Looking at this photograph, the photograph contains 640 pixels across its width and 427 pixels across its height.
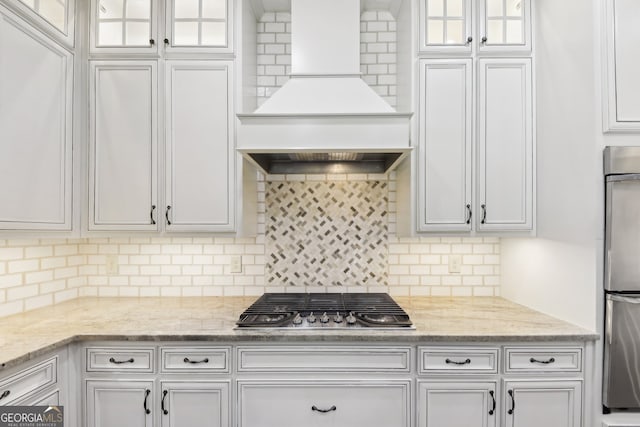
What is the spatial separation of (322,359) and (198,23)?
6.44 ft

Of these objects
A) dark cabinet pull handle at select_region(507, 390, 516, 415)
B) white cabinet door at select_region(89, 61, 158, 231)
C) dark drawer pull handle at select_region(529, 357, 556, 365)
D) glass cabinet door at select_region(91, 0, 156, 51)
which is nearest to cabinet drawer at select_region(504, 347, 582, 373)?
dark drawer pull handle at select_region(529, 357, 556, 365)

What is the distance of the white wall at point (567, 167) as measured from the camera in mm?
1638

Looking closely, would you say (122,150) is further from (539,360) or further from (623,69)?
(623,69)

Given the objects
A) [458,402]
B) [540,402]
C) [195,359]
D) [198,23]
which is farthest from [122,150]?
[540,402]

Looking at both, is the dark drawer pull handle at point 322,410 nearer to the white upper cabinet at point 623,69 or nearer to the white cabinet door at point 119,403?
the white cabinet door at point 119,403

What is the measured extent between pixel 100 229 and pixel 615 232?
102 inches

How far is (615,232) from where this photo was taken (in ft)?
5.21

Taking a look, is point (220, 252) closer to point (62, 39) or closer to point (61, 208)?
point (61, 208)

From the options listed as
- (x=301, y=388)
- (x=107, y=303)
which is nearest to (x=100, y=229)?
(x=107, y=303)

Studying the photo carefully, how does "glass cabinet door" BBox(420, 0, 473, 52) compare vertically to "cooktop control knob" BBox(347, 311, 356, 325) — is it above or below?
above

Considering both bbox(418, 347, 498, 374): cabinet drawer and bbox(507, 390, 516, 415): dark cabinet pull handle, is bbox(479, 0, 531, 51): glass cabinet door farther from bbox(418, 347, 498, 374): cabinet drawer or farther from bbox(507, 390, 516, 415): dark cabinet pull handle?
bbox(507, 390, 516, 415): dark cabinet pull handle

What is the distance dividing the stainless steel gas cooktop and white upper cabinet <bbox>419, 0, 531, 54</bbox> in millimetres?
1482

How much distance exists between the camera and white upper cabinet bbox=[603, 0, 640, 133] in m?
1.61

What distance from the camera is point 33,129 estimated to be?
1732 mm
